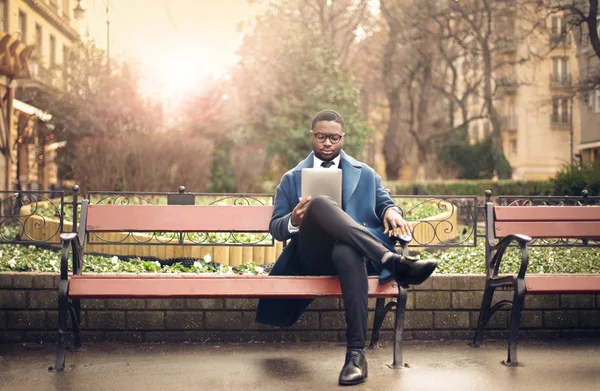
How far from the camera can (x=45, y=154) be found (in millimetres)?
28578

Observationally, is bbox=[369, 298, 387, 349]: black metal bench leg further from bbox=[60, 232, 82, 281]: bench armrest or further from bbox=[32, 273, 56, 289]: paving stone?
bbox=[32, 273, 56, 289]: paving stone

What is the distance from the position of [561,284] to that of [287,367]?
6.41 feet

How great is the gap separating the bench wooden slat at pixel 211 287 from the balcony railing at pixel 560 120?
55.8 meters

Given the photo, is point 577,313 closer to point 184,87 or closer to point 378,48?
point 184,87

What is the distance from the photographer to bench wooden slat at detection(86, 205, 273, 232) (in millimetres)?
5934

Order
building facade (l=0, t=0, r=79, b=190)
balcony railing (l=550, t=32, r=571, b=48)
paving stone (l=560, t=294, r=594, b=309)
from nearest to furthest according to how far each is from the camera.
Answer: paving stone (l=560, t=294, r=594, b=309) < balcony railing (l=550, t=32, r=571, b=48) < building facade (l=0, t=0, r=79, b=190)

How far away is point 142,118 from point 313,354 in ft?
68.4

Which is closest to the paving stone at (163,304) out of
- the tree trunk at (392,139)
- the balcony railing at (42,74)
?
the balcony railing at (42,74)

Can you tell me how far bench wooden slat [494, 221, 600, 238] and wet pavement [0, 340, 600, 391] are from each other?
32.7 inches

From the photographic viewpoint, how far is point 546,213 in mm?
6301

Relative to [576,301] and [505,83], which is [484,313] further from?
[505,83]

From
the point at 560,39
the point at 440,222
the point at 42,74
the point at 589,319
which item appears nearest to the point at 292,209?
the point at 589,319

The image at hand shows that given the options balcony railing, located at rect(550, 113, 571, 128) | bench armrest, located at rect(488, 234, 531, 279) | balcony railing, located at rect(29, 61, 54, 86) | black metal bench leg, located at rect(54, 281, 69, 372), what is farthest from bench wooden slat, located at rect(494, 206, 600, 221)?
balcony railing, located at rect(550, 113, 571, 128)

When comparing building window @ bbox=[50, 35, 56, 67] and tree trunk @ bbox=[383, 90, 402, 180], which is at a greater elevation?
building window @ bbox=[50, 35, 56, 67]
